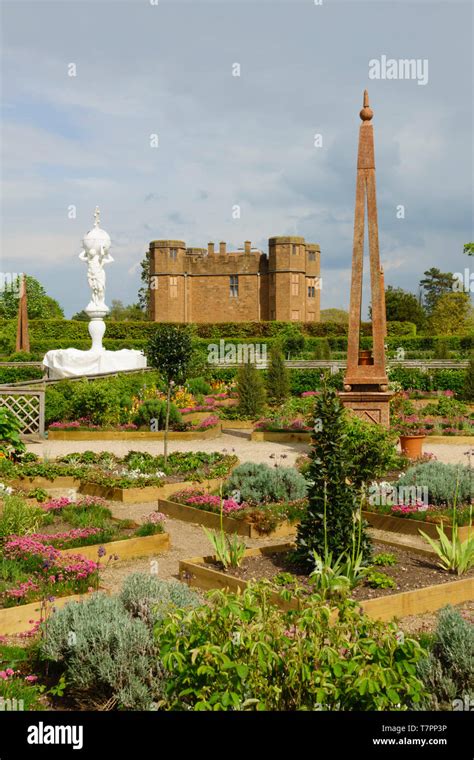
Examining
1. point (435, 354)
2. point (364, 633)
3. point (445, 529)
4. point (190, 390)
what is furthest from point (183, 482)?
point (435, 354)

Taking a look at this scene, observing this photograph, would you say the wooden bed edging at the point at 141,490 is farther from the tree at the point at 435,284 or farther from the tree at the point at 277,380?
the tree at the point at 435,284

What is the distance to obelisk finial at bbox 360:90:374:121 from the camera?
1404 cm

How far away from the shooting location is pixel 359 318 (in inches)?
559

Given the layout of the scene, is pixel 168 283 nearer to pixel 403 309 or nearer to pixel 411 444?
pixel 403 309

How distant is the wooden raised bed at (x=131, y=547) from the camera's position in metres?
7.61

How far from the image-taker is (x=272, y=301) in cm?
5209

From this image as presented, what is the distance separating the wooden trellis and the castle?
3480 centimetres

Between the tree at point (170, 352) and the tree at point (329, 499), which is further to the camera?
the tree at point (170, 352)

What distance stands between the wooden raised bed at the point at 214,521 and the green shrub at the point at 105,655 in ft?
13.1

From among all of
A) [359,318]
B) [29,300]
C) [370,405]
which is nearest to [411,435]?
[370,405]

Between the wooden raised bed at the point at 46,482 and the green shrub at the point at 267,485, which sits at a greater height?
the green shrub at the point at 267,485

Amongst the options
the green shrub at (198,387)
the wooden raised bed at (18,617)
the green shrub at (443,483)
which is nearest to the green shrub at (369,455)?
the green shrub at (443,483)
